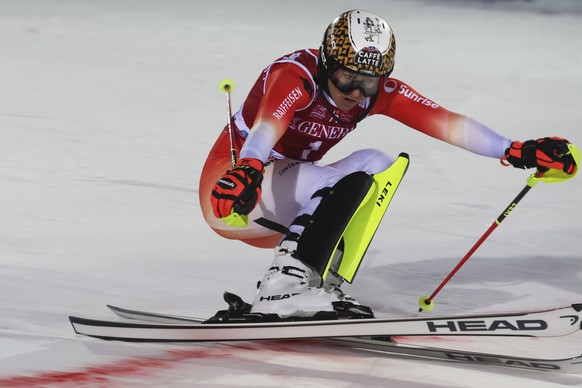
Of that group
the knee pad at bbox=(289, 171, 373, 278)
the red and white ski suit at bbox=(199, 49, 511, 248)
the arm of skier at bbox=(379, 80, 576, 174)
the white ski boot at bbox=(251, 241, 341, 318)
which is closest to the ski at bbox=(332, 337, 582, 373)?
the white ski boot at bbox=(251, 241, 341, 318)

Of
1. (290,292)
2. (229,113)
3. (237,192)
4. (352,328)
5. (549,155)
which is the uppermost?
(229,113)

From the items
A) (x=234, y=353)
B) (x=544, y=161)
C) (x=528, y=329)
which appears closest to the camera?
(x=528, y=329)

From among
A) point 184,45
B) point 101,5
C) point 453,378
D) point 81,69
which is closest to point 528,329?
point 453,378

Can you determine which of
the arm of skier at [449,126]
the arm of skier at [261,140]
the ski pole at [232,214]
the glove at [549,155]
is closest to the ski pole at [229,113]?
the ski pole at [232,214]

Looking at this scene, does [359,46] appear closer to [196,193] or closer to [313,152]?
[313,152]

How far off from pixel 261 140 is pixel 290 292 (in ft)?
1.77

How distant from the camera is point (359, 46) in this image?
4.19 metres

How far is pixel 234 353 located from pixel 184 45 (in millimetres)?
6524

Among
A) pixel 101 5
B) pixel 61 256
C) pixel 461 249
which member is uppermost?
pixel 101 5

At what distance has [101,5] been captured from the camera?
11.8 metres

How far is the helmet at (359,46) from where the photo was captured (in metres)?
4.19

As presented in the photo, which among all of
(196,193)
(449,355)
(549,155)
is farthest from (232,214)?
(196,193)

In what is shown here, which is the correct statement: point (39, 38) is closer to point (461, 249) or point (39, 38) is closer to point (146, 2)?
point (146, 2)

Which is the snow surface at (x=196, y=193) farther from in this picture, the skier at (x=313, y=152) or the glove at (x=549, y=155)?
the glove at (x=549, y=155)
